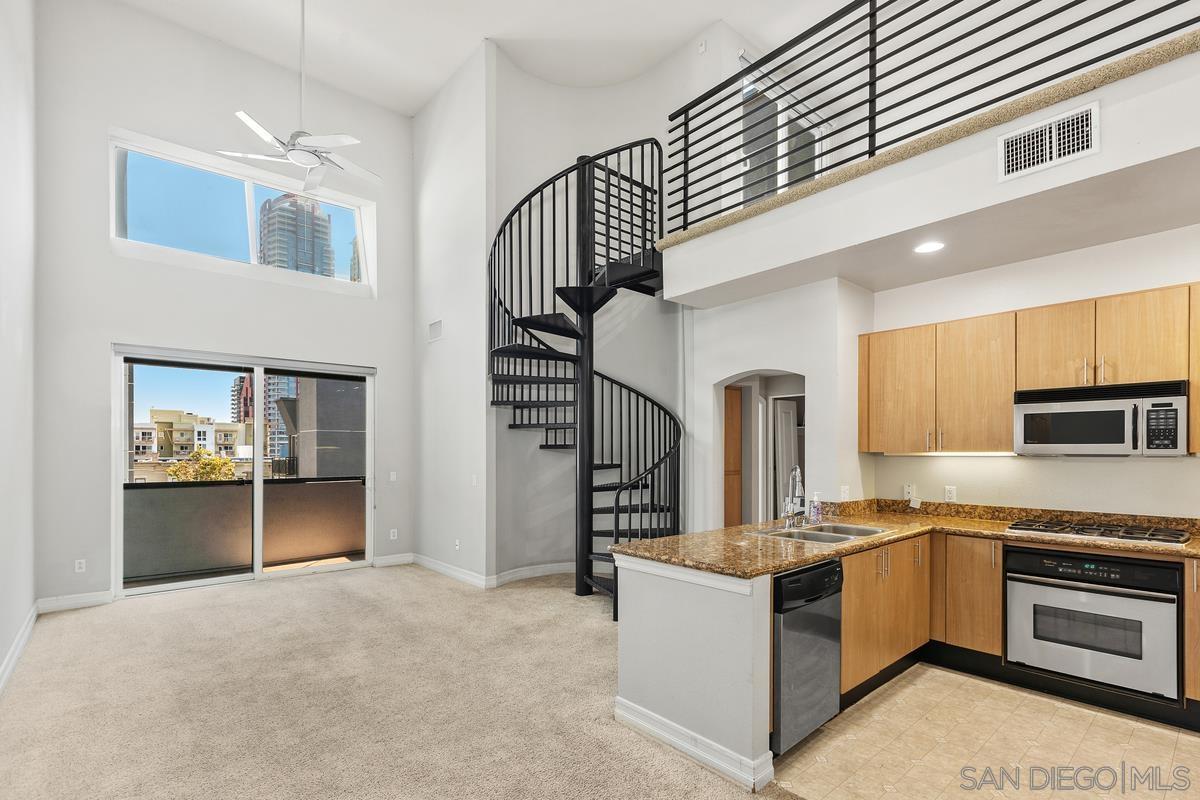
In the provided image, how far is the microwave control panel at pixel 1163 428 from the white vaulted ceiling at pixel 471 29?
13.8 feet

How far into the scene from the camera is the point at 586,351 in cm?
539

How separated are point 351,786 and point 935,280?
4.50 metres

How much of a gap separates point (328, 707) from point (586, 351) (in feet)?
10.8

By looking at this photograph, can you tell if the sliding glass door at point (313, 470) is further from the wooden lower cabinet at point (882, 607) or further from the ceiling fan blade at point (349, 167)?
the wooden lower cabinet at point (882, 607)

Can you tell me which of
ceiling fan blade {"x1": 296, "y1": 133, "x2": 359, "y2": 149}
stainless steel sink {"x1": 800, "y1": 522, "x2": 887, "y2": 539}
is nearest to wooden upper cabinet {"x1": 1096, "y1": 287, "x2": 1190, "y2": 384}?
stainless steel sink {"x1": 800, "y1": 522, "x2": 887, "y2": 539}

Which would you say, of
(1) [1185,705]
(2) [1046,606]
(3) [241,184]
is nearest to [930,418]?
(2) [1046,606]

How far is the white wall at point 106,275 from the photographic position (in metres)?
4.85

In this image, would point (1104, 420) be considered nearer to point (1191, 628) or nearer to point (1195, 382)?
point (1195, 382)

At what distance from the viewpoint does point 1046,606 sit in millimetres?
3264

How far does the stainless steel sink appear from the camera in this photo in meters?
3.57

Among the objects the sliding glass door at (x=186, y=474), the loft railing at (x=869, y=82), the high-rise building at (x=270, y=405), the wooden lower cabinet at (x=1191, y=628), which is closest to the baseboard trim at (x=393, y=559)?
the sliding glass door at (x=186, y=474)

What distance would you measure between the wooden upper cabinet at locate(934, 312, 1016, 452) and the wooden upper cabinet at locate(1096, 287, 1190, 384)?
0.44 meters

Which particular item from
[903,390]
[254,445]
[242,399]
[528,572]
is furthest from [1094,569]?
[242,399]

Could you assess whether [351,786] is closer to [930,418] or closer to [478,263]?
[930,418]
